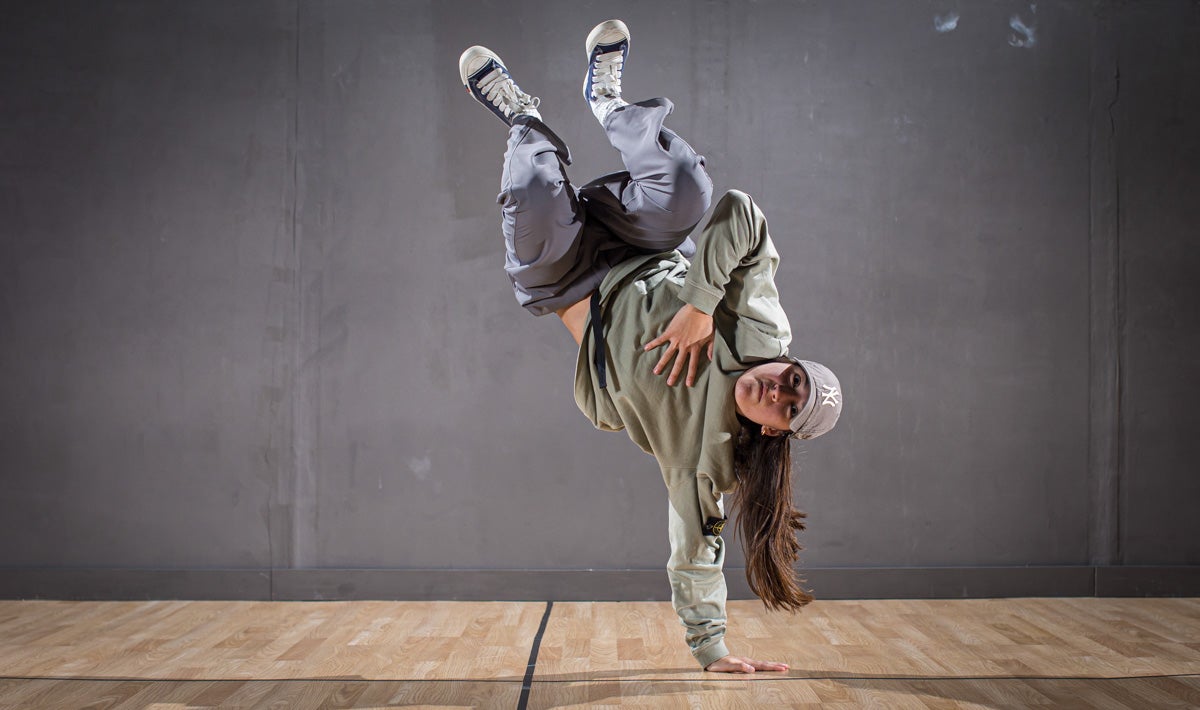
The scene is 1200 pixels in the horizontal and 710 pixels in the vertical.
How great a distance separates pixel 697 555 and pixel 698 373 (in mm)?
517

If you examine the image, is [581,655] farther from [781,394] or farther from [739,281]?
[739,281]

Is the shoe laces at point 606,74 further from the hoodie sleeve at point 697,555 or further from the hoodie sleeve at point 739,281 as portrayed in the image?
the hoodie sleeve at point 697,555

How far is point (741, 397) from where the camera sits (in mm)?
2162

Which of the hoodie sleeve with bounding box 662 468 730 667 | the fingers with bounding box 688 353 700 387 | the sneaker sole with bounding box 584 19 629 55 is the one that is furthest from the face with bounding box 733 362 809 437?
the sneaker sole with bounding box 584 19 629 55

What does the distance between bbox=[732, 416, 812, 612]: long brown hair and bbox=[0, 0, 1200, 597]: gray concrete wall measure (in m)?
1.48

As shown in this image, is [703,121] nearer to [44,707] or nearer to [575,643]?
[575,643]

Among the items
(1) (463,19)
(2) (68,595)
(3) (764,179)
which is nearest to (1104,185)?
(3) (764,179)

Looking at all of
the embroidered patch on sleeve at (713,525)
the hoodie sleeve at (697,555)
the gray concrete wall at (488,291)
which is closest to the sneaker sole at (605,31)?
the hoodie sleeve at (697,555)

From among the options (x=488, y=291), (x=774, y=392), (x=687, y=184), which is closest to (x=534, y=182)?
(x=687, y=184)

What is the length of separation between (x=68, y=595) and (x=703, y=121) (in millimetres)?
3418

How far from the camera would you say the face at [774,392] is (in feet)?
6.97

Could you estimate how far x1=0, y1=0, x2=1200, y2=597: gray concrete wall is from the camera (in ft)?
12.6

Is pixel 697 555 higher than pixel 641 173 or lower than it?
lower

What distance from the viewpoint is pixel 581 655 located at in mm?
2863
